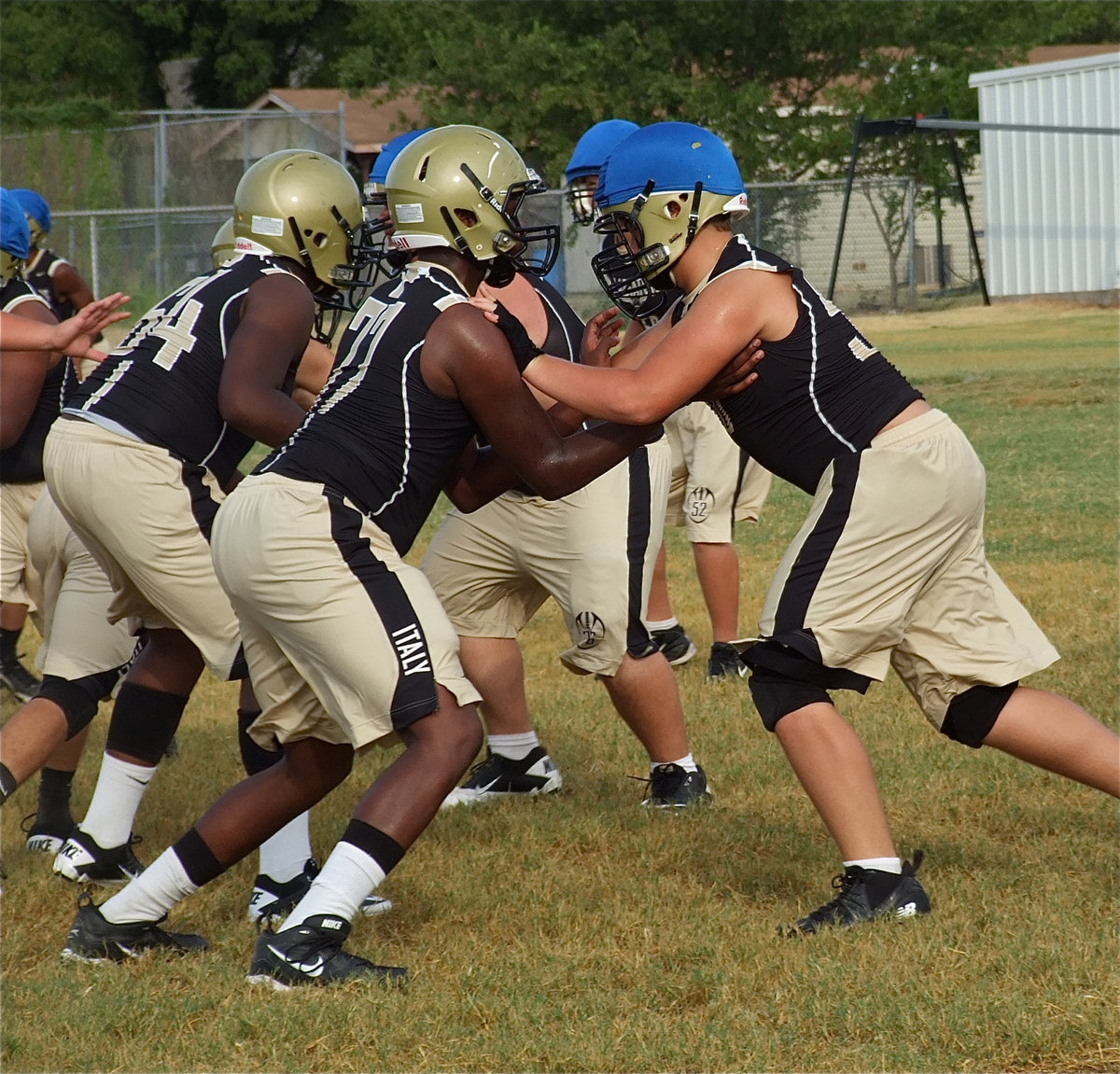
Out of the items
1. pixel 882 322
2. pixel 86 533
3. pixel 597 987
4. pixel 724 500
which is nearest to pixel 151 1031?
pixel 597 987

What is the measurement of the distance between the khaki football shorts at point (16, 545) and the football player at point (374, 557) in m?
2.77

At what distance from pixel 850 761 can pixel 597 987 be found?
0.94m

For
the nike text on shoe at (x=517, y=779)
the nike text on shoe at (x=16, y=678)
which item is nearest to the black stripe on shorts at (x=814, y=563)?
the nike text on shoe at (x=517, y=779)

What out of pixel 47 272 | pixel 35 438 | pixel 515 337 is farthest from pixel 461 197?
pixel 47 272

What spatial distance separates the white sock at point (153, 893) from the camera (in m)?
4.27

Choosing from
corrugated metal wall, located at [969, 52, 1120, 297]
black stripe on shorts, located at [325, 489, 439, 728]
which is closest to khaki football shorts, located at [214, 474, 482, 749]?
black stripe on shorts, located at [325, 489, 439, 728]

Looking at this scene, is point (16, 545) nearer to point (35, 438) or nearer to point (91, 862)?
point (35, 438)

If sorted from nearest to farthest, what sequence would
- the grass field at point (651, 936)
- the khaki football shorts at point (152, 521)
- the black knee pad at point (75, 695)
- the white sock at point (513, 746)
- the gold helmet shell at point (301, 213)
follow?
the grass field at point (651, 936) → the khaki football shorts at point (152, 521) → the gold helmet shell at point (301, 213) → the black knee pad at point (75, 695) → the white sock at point (513, 746)

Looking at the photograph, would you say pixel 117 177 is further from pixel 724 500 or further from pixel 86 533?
pixel 86 533

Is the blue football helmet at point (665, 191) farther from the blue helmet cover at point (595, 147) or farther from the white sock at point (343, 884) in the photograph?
the blue helmet cover at point (595, 147)

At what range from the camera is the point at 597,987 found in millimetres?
4113

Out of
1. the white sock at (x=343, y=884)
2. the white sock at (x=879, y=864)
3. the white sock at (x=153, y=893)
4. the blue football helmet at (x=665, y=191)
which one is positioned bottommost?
the white sock at (x=879, y=864)

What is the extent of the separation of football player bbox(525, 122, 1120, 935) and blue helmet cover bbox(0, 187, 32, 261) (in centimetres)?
257

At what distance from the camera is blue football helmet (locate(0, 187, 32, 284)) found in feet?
19.4
